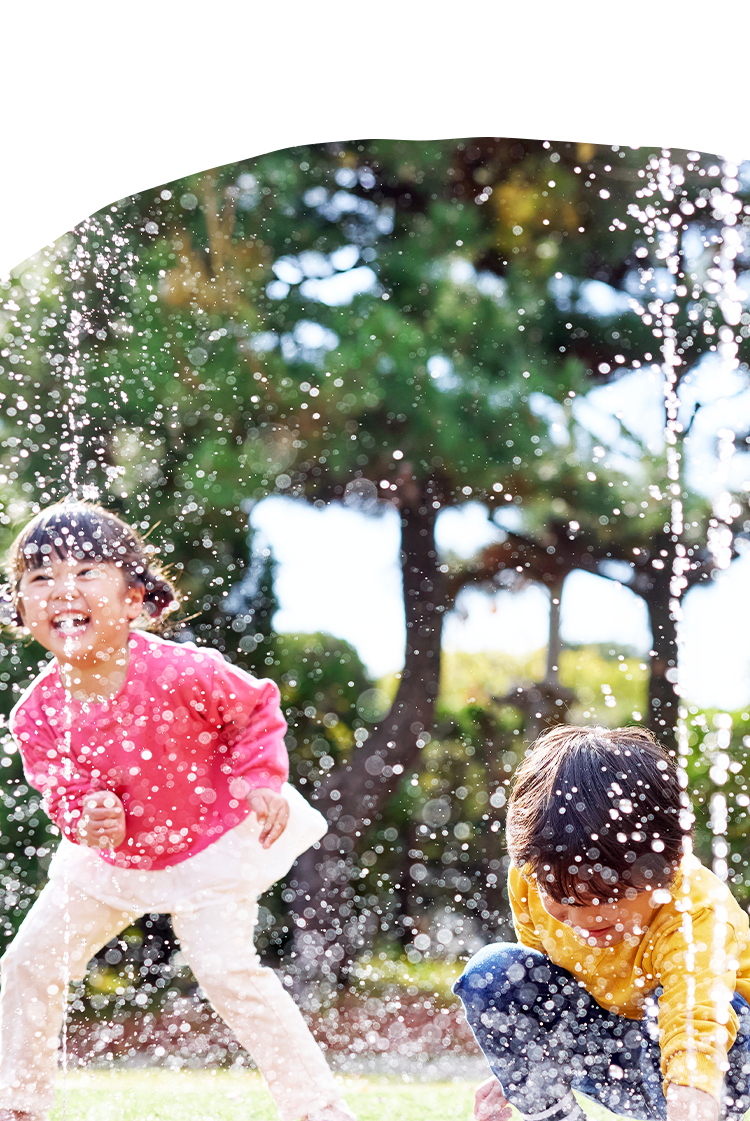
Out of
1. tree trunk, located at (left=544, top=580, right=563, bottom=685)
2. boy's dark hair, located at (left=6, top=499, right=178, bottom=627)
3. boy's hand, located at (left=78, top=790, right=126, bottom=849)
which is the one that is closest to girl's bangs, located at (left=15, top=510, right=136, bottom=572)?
boy's dark hair, located at (left=6, top=499, right=178, bottom=627)

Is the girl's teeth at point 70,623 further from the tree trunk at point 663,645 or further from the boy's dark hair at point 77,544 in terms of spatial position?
the tree trunk at point 663,645

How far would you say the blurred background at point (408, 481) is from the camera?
269 centimetres

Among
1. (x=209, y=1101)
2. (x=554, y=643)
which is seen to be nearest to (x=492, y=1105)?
(x=209, y=1101)

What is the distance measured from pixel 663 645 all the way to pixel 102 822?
1977 millimetres

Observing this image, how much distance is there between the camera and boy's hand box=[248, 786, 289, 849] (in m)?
1.28

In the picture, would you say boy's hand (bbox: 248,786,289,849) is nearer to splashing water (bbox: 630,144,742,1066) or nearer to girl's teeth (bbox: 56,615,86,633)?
girl's teeth (bbox: 56,615,86,633)

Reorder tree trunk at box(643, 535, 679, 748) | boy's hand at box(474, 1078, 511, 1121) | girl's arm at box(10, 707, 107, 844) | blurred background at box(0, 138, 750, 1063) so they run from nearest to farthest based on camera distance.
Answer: boy's hand at box(474, 1078, 511, 1121) → girl's arm at box(10, 707, 107, 844) → blurred background at box(0, 138, 750, 1063) → tree trunk at box(643, 535, 679, 748)

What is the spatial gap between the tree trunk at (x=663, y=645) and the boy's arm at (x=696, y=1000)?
1901 mm

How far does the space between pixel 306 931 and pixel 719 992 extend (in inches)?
80.0

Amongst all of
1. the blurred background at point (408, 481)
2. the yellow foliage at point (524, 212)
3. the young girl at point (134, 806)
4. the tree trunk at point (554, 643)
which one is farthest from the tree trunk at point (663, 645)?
the young girl at point (134, 806)

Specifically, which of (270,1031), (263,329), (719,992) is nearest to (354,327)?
(263,329)

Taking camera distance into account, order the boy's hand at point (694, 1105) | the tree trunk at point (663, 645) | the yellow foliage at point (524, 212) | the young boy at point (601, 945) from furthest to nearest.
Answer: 1. the yellow foliage at point (524, 212)
2. the tree trunk at point (663, 645)
3. the young boy at point (601, 945)
4. the boy's hand at point (694, 1105)

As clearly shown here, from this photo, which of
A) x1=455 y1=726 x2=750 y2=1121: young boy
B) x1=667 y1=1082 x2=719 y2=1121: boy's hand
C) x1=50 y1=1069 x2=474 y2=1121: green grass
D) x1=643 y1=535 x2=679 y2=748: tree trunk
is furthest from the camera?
x1=643 y1=535 x2=679 y2=748: tree trunk

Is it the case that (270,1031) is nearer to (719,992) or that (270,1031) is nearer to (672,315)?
(719,992)
